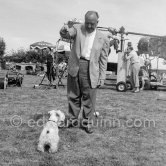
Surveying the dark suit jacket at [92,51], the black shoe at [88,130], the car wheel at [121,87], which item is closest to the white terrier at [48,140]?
the black shoe at [88,130]

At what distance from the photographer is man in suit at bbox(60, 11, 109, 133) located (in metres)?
4.69

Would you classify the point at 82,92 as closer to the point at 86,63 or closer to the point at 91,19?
the point at 86,63

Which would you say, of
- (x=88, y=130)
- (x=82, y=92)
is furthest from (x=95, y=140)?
(x=82, y=92)

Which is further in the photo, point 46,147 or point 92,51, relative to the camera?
point 92,51

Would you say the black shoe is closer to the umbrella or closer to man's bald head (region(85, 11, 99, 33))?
man's bald head (region(85, 11, 99, 33))

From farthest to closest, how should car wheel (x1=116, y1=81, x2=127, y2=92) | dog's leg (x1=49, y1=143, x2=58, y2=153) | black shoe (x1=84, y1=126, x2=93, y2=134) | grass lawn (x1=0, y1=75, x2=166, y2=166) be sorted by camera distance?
car wheel (x1=116, y1=81, x2=127, y2=92)
black shoe (x1=84, y1=126, x2=93, y2=134)
dog's leg (x1=49, y1=143, x2=58, y2=153)
grass lawn (x1=0, y1=75, x2=166, y2=166)

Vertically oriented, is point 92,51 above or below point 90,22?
below

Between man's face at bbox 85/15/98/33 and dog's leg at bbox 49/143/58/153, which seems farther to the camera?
man's face at bbox 85/15/98/33

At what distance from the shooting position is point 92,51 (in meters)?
4.69

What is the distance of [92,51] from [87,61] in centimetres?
18

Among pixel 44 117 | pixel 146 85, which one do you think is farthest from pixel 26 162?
pixel 146 85

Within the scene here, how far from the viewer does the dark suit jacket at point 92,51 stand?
4695 millimetres

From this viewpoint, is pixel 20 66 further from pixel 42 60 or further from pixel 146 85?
pixel 146 85

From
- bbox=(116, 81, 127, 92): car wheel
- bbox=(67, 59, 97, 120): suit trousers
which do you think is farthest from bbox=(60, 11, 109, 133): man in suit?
bbox=(116, 81, 127, 92): car wheel
